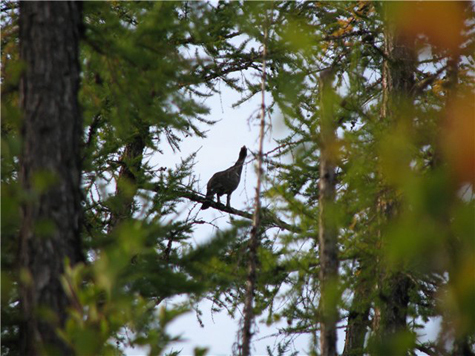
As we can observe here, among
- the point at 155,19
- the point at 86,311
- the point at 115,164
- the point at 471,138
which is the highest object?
the point at 115,164

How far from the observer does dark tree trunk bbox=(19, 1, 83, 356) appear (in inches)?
144

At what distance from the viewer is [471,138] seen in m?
2.51

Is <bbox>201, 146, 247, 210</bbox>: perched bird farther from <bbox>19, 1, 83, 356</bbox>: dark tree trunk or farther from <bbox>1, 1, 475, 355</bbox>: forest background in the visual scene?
<bbox>19, 1, 83, 356</bbox>: dark tree trunk

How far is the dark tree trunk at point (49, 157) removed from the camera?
367cm

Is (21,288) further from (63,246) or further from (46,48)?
(46,48)

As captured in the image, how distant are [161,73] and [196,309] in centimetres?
584

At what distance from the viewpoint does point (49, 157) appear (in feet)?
Answer: 13.0

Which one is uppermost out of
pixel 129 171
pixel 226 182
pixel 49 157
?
pixel 226 182

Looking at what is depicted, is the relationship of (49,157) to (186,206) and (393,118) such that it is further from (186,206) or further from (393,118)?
(393,118)

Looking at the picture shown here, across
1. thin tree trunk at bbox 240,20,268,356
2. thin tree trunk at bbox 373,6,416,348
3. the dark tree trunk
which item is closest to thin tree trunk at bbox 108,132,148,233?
thin tree trunk at bbox 240,20,268,356

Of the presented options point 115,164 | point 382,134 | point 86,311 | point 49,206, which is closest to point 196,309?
point 115,164

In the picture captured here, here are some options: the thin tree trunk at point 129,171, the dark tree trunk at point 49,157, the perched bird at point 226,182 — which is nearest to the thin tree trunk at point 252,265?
the dark tree trunk at point 49,157

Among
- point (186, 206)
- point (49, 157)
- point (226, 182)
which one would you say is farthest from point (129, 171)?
point (49, 157)

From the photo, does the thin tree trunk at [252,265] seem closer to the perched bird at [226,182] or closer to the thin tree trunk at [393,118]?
the thin tree trunk at [393,118]
